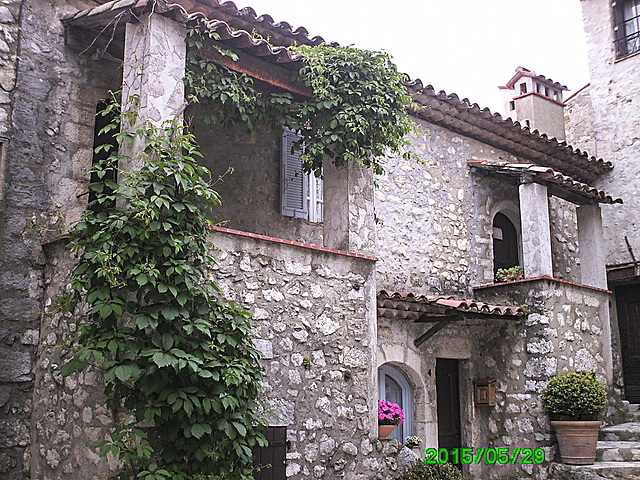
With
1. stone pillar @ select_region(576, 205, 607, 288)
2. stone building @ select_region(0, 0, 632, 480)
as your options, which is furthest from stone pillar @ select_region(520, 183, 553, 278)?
stone pillar @ select_region(576, 205, 607, 288)

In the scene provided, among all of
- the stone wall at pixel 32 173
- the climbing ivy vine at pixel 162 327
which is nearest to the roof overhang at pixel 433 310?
the climbing ivy vine at pixel 162 327

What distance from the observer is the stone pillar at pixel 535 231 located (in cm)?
908

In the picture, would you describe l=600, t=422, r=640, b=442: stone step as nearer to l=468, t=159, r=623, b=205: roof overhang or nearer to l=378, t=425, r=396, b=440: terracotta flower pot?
l=468, t=159, r=623, b=205: roof overhang

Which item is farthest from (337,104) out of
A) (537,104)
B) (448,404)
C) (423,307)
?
(537,104)

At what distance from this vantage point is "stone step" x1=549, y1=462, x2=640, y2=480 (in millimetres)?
7938

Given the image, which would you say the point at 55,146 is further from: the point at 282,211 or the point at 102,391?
the point at 282,211

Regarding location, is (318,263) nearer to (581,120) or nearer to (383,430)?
(383,430)

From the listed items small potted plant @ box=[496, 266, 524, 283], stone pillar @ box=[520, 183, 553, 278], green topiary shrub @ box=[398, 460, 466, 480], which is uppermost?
stone pillar @ box=[520, 183, 553, 278]

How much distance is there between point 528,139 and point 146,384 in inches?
318

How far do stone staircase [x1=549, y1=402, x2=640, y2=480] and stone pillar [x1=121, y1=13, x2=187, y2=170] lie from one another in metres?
6.61

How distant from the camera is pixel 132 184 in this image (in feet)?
16.5

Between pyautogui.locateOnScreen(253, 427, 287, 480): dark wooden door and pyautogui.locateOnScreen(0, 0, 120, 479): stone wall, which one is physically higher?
pyautogui.locateOnScreen(0, 0, 120, 479): stone wall

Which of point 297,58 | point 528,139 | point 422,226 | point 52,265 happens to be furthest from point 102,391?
point 528,139

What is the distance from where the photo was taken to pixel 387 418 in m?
7.04
